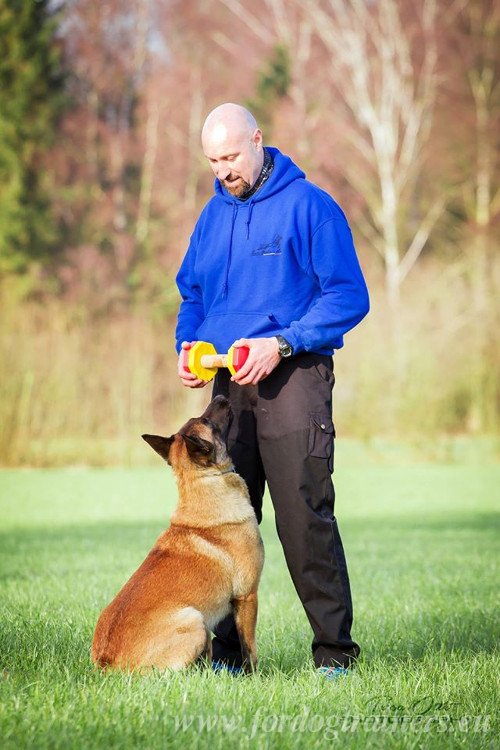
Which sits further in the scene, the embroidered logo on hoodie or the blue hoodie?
the embroidered logo on hoodie

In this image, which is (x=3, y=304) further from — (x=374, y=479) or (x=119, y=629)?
(x=119, y=629)

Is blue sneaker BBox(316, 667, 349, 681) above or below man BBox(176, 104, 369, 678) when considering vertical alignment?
below

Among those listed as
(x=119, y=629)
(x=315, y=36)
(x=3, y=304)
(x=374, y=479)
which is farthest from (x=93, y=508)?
(x=315, y=36)

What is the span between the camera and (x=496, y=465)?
75.4 ft

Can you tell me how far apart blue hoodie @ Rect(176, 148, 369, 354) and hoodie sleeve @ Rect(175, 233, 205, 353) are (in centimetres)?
14

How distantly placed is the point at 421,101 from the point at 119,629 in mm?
25925

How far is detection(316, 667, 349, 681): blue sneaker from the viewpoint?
4.33 meters

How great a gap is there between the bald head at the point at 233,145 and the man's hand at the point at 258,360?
0.79 m

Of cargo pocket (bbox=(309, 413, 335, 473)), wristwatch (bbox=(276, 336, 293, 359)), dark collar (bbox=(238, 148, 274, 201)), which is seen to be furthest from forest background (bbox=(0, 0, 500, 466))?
wristwatch (bbox=(276, 336, 293, 359))

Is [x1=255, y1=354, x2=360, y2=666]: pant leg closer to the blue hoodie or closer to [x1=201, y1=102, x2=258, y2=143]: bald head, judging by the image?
the blue hoodie

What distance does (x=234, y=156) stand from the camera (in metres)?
4.55

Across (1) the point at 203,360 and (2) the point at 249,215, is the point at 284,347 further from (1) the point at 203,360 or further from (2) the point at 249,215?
(2) the point at 249,215
